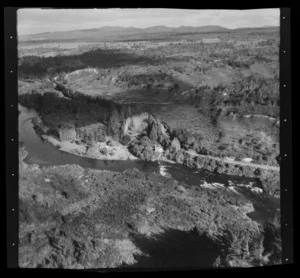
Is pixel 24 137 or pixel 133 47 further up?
pixel 133 47

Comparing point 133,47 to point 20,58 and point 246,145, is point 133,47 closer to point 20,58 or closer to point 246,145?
point 20,58

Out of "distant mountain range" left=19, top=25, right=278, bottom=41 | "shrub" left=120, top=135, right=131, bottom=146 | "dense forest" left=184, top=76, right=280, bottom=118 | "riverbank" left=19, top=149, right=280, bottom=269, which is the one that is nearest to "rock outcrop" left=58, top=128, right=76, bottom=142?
"riverbank" left=19, top=149, right=280, bottom=269

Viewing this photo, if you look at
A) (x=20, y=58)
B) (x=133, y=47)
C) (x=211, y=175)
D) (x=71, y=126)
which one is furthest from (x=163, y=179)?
(x=20, y=58)

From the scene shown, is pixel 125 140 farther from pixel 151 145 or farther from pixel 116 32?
pixel 116 32

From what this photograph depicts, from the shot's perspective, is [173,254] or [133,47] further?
[133,47]

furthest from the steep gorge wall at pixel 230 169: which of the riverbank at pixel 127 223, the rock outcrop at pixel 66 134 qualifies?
the rock outcrop at pixel 66 134

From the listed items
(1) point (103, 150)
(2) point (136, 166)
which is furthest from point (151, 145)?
(1) point (103, 150)

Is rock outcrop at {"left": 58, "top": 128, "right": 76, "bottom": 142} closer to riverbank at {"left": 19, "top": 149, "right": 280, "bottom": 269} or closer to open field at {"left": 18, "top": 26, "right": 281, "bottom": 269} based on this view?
open field at {"left": 18, "top": 26, "right": 281, "bottom": 269}
